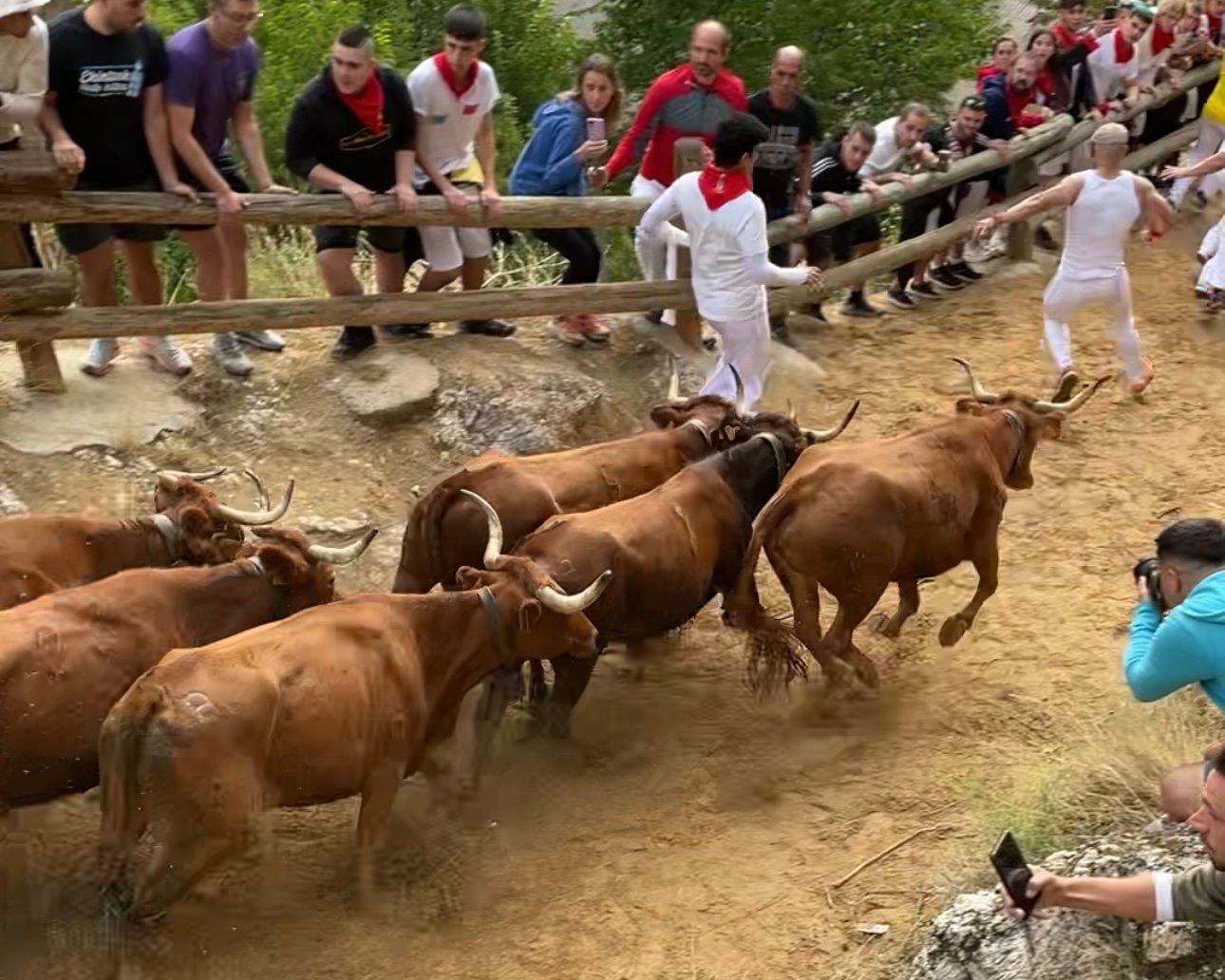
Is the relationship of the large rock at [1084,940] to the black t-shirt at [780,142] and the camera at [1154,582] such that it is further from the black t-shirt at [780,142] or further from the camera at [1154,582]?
the black t-shirt at [780,142]

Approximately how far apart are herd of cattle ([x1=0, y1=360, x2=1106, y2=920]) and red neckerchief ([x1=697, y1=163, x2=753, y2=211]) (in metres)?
1.45

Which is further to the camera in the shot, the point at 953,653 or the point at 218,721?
the point at 953,653

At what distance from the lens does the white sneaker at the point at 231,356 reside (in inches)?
312

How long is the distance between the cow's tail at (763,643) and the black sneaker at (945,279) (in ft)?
18.4

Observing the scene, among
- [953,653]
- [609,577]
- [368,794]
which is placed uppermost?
[609,577]

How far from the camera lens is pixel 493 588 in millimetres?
5480

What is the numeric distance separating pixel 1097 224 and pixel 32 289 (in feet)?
20.1

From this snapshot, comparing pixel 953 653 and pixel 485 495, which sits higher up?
pixel 485 495

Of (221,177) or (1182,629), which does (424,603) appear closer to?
(1182,629)

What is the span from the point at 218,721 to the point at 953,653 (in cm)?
374

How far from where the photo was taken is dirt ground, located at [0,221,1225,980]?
4914mm

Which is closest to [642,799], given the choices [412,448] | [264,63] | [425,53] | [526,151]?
[412,448]

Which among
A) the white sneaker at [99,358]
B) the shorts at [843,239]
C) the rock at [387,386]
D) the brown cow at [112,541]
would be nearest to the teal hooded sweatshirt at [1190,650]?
the brown cow at [112,541]

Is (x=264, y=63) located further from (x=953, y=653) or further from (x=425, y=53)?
(x=953, y=653)
